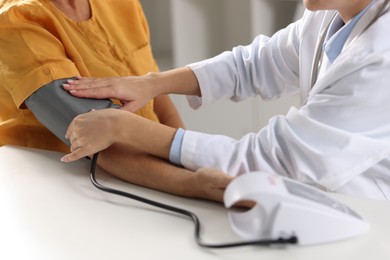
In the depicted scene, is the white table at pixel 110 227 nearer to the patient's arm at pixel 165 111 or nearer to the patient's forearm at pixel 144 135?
the patient's forearm at pixel 144 135

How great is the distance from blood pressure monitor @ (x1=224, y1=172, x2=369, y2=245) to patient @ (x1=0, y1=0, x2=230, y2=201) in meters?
0.17

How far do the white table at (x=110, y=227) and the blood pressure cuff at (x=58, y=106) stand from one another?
0.38ft

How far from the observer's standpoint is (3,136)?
150 centimetres

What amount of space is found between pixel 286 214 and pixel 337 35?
513 millimetres

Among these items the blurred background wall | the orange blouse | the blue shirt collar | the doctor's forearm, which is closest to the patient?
the orange blouse

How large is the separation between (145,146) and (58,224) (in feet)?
0.83

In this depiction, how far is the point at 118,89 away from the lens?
1.44 m

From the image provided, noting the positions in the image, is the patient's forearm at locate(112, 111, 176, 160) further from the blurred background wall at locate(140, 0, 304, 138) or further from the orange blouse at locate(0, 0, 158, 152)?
the blurred background wall at locate(140, 0, 304, 138)

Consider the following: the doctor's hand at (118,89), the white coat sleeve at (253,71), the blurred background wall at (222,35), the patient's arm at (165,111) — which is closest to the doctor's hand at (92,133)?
the doctor's hand at (118,89)

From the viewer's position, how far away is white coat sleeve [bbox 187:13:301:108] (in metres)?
1.61

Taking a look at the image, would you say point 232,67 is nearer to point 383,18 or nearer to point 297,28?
point 297,28

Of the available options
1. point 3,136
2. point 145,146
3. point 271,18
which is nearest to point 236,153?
point 145,146

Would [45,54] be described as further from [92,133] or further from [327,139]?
[327,139]

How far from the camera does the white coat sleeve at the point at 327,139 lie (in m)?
1.13
